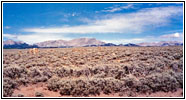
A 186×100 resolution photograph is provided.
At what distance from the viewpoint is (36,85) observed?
7.68 metres

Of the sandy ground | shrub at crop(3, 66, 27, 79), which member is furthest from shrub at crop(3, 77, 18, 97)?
shrub at crop(3, 66, 27, 79)

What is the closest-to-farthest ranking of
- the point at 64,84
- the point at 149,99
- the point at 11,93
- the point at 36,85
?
the point at 149,99
the point at 11,93
the point at 64,84
the point at 36,85

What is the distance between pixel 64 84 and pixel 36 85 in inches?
57.2

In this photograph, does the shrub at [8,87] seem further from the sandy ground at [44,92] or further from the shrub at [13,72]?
the shrub at [13,72]

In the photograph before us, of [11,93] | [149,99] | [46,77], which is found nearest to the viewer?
[149,99]

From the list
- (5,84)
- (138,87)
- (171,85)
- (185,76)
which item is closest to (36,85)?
(5,84)

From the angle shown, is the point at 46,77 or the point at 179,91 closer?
the point at 179,91

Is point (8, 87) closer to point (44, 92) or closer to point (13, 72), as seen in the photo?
point (44, 92)

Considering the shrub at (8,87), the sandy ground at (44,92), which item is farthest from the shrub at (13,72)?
the sandy ground at (44,92)

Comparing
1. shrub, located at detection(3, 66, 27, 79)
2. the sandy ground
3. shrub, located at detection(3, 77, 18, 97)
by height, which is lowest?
the sandy ground

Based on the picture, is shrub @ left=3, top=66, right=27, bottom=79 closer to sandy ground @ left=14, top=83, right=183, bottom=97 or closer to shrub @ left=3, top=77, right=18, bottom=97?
shrub @ left=3, top=77, right=18, bottom=97

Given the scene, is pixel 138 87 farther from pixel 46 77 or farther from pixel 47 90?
pixel 46 77

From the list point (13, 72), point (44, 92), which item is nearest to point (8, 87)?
point (44, 92)

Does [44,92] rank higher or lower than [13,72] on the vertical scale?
lower
